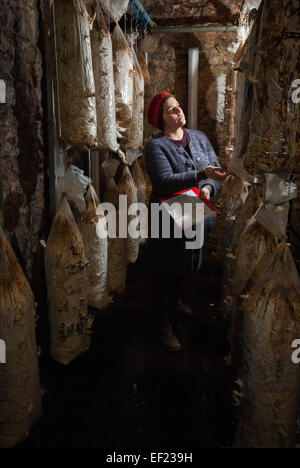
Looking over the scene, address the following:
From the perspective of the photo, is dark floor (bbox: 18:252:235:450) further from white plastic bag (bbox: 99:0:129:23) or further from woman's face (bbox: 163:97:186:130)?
white plastic bag (bbox: 99:0:129:23)

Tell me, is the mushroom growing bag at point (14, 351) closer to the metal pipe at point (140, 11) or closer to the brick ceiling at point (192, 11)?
the metal pipe at point (140, 11)

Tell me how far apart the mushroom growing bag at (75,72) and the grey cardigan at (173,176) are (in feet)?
1.32

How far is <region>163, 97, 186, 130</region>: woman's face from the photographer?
1.97m

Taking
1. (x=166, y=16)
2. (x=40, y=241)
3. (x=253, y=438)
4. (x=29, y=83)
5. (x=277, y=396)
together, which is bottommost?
(x=253, y=438)

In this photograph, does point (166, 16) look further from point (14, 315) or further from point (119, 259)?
point (14, 315)

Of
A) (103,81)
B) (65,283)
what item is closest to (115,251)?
(65,283)

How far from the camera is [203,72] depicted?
308cm

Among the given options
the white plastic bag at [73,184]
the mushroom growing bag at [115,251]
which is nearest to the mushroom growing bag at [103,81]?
the white plastic bag at [73,184]

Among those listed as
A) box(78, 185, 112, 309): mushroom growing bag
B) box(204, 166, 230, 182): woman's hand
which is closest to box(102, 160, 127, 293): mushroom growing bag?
box(78, 185, 112, 309): mushroom growing bag

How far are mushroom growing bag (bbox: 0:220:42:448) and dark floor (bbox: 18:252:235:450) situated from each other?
0.43 ft

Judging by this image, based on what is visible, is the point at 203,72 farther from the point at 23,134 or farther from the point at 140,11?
the point at 23,134

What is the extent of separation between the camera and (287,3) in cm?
104

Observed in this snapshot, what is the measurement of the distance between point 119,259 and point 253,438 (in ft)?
5.05
